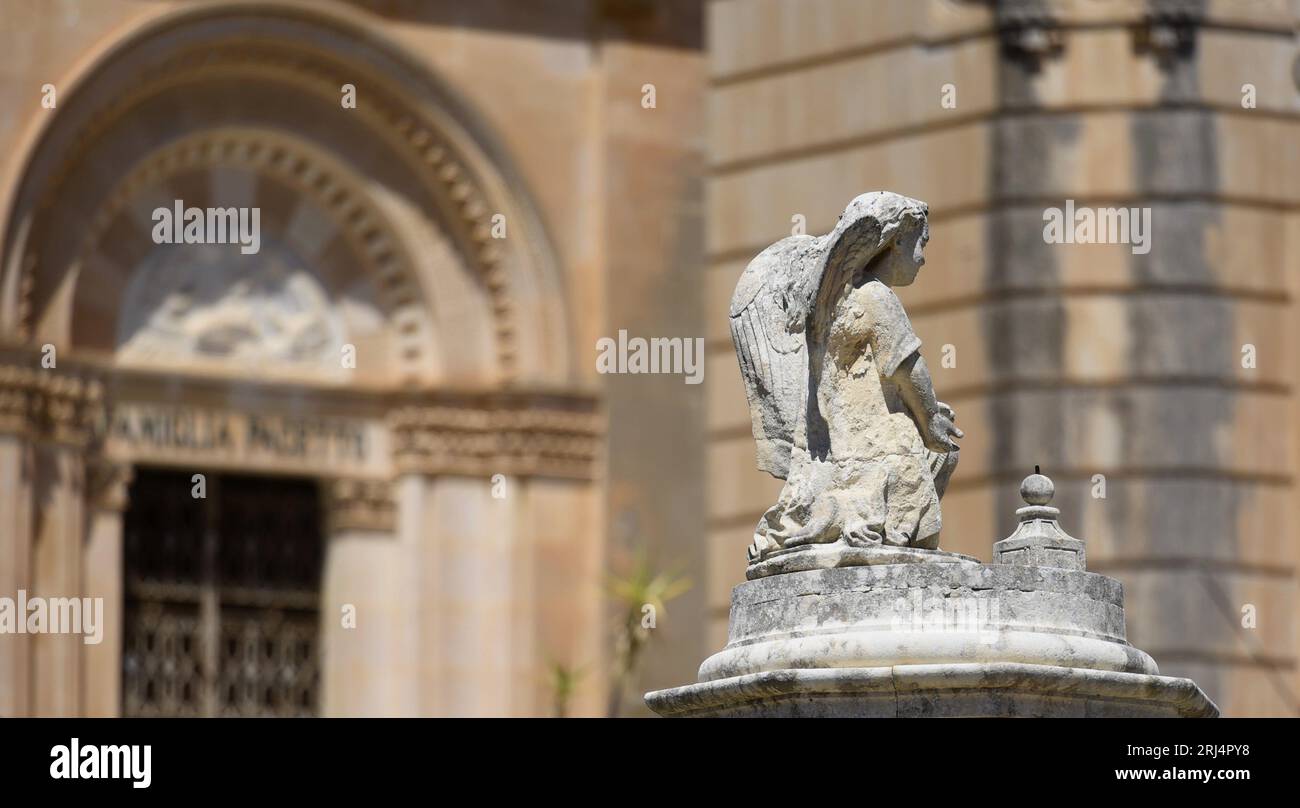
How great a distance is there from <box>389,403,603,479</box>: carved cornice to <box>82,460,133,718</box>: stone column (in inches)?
109

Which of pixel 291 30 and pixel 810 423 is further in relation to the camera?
pixel 291 30

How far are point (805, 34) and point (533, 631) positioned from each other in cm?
597

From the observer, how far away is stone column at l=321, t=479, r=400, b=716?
93.0 feet

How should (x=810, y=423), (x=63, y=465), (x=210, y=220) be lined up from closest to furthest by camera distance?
(x=810, y=423) → (x=63, y=465) → (x=210, y=220)

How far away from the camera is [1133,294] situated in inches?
1038

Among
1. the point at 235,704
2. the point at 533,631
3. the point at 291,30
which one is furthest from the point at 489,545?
the point at 291,30

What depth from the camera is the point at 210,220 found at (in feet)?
92.8

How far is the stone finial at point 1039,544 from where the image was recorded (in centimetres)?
1329

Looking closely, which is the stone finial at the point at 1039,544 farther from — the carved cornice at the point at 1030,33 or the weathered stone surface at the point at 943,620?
the carved cornice at the point at 1030,33

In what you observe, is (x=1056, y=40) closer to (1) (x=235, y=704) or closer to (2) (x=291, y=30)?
(2) (x=291, y=30)

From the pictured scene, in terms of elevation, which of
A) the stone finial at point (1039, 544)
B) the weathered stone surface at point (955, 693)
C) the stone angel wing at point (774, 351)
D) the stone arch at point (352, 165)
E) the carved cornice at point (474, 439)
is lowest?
the weathered stone surface at point (955, 693)

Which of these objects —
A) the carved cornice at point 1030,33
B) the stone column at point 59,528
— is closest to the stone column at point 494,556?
the stone column at point 59,528

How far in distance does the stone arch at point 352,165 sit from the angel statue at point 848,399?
46.1ft

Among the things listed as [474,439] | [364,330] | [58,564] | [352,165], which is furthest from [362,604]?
[352,165]
